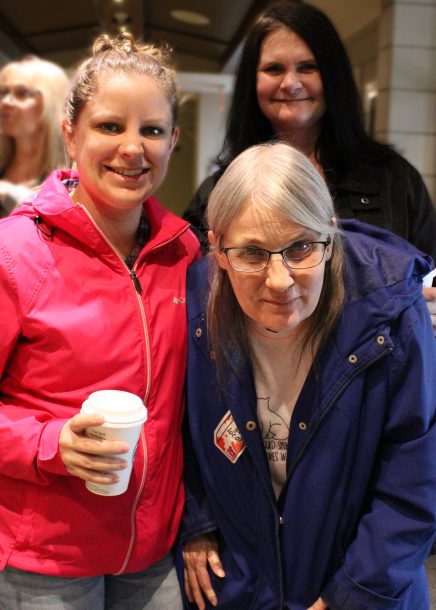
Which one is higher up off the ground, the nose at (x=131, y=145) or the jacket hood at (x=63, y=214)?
the nose at (x=131, y=145)

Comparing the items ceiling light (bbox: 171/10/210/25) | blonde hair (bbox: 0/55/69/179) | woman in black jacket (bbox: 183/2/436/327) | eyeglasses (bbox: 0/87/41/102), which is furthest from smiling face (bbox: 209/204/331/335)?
ceiling light (bbox: 171/10/210/25)

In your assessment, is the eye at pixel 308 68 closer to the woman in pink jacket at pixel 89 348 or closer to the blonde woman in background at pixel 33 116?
the woman in pink jacket at pixel 89 348

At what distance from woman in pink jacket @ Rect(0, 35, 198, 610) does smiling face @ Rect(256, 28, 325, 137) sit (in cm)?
47

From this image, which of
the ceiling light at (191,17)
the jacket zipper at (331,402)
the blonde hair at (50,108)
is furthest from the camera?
the ceiling light at (191,17)

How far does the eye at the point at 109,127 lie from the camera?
1264 millimetres

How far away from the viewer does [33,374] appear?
1226 millimetres

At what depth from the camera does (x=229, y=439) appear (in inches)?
51.3

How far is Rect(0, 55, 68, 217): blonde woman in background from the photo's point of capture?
2.42 metres

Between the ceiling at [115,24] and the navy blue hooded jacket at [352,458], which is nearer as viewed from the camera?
the navy blue hooded jacket at [352,458]

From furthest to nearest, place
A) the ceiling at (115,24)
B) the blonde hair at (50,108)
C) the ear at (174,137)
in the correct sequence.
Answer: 1. the ceiling at (115,24)
2. the blonde hair at (50,108)
3. the ear at (174,137)

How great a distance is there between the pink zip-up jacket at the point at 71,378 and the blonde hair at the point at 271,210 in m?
0.12

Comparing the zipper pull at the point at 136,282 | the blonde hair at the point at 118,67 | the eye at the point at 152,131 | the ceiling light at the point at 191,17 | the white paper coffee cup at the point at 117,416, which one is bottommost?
the white paper coffee cup at the point at 117,416

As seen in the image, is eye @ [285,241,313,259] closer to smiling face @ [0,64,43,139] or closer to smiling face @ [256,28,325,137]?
smiling face @ [256,28,325,137]

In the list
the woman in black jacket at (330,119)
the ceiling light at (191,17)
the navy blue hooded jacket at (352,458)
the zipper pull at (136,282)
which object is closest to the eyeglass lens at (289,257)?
the navy blue hooded jacket at (352,458)
